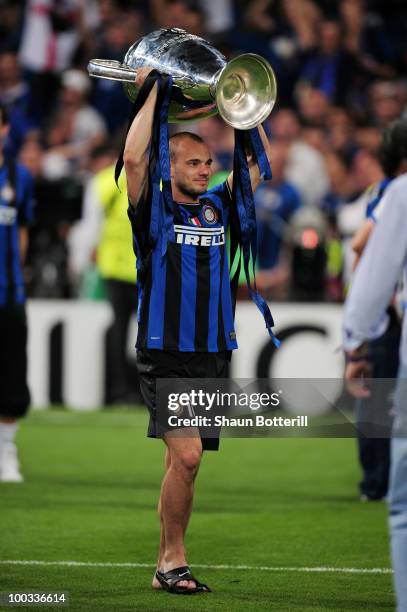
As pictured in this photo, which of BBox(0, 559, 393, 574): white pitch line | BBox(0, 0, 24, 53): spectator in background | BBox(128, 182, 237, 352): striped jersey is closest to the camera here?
BBox(128, 182, 237, 352): striped jersey

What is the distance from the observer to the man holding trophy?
19.3ft

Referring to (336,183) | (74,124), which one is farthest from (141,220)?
(74,124)

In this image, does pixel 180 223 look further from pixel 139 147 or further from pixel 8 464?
pixel 8 464

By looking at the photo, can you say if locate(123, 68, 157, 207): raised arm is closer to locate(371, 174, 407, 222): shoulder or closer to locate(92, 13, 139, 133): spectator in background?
locate(371, 174, 407, 222): shoulder

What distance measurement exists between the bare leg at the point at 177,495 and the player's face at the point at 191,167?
1112mm

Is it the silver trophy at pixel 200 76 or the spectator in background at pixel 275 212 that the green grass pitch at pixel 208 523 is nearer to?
the silver trophy at pixel 200 76

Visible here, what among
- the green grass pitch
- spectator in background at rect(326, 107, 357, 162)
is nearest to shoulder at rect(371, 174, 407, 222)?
the green grass pitch

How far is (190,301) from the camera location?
20.0 feet

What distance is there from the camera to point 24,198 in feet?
30.2

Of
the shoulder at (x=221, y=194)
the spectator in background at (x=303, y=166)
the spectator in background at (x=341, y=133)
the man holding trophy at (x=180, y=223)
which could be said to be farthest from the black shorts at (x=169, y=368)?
the spectator in background at (x=341, y=133)

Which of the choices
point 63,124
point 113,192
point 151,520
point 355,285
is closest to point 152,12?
point 63,124

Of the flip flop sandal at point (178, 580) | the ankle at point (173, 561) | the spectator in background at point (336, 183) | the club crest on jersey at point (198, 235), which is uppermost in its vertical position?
the club crest on jersey at point (198, 235)

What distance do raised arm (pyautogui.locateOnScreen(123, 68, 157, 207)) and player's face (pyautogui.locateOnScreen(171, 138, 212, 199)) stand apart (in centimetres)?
25

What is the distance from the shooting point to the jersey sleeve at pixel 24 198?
9211 mm
